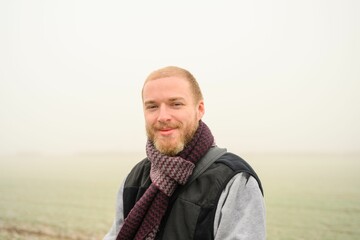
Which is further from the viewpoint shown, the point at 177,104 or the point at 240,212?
the point at 177,104

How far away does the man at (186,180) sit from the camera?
5.76 feet

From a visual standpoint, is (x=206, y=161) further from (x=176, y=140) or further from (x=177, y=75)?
(x=177, y=75)

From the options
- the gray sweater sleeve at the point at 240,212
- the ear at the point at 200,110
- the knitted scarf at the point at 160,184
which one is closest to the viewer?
the gray sweater sleeve at the point at 240,212

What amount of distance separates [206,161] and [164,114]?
15.3 inches

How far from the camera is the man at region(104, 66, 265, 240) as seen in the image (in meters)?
1.76

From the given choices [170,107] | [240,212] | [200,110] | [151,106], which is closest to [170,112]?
[170,107]

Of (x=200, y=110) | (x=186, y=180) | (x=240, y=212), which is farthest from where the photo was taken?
(x=200, y=110)

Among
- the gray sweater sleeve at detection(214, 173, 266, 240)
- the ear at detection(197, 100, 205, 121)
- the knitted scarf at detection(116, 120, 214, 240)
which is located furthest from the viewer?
the ear at detection(197, 100, 205, 121)

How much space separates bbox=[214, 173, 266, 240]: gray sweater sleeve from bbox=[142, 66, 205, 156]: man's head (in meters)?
0.42

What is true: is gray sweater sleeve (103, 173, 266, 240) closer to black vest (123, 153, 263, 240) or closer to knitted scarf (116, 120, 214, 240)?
black vest (123, 153, 263, 240)

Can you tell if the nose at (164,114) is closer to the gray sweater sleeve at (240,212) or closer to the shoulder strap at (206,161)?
the shoulder strap at (206,161)

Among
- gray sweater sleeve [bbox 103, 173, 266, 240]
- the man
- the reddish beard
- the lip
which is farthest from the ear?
gray sweater sleeve [bbox 103, 173, 266, 240]

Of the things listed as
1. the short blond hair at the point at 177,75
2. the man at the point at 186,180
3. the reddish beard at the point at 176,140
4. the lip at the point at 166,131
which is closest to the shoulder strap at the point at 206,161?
the man at the point at 186,180

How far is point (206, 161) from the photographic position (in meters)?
1.96
